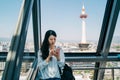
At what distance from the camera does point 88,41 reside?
181 inches

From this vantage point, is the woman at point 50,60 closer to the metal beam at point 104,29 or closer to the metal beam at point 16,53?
the metal beam at point 16,53

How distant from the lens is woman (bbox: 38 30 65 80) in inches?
112

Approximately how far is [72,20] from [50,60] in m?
1.66

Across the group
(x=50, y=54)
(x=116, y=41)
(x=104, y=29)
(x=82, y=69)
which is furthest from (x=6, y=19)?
(x=116, y=41)

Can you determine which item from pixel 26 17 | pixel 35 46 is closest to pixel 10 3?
pixel 26 17

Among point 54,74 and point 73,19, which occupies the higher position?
point 73,19

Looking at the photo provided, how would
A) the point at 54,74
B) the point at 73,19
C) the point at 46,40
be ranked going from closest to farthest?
the point at 54,74, the point at 46,40, the point at 73,19

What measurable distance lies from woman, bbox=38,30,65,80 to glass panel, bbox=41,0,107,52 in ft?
3.81

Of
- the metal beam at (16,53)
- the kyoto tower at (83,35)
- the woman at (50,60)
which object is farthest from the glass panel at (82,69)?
the metal beam at (16,53)

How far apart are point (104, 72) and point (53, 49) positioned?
173cm

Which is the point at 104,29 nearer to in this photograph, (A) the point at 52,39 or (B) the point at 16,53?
(A) the point at 52,39

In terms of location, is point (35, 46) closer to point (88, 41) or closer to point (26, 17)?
point (88, 41)

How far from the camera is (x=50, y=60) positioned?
9.62ft

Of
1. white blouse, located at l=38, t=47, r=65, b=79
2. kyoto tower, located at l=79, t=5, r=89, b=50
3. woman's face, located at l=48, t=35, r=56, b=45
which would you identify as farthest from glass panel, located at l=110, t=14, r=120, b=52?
white blouse, located at l=38, t=47, r=65, b=79
